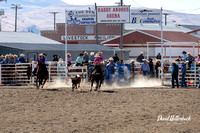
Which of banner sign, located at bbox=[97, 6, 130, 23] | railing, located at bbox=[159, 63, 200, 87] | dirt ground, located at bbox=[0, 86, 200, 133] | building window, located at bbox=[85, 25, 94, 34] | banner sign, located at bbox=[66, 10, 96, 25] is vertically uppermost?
building window, located at bbox=[85, 25, 94, 34]

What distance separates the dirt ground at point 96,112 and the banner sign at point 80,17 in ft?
23.4

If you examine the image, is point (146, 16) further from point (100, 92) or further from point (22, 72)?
point (100, 92)

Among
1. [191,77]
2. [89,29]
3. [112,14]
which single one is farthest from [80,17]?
[89,29]

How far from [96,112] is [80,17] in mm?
13372

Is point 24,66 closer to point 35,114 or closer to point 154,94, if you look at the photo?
point 154,94

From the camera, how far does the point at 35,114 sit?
12.3 meters

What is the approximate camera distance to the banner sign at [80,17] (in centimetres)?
2448

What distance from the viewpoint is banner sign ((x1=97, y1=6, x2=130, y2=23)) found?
33.2m

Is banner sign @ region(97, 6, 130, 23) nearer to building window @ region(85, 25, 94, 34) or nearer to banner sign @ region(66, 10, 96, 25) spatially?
banner sign @ region(66, 10, 96, 25)

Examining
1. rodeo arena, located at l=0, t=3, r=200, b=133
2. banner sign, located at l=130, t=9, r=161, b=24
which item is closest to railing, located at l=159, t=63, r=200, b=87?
rodeo arena, located at l=0, t=3, r=200, b=133

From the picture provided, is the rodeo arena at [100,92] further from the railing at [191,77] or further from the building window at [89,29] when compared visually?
the building window at [89,29]

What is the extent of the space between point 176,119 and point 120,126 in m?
1.69

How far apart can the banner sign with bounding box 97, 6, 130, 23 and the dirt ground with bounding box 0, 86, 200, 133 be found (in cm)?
1579

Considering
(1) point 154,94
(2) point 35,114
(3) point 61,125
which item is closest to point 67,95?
(1) point 154,94
